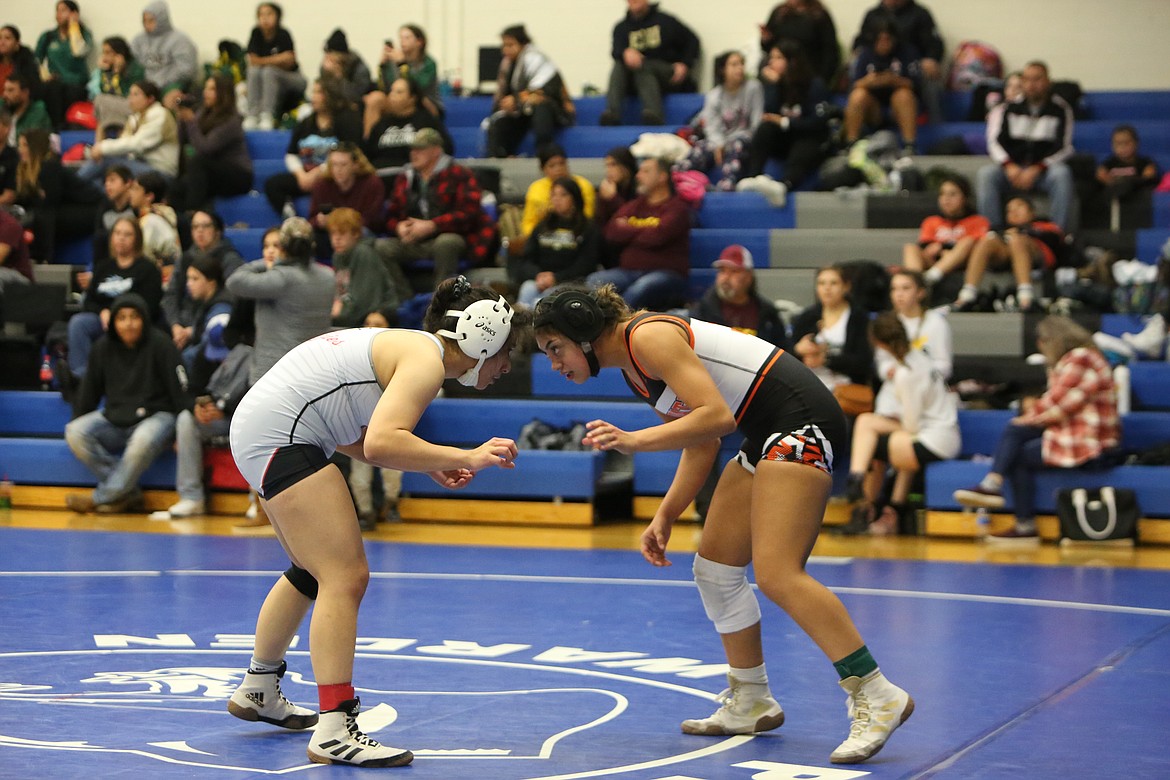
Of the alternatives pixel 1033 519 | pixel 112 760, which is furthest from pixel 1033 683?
pixel 1033 519

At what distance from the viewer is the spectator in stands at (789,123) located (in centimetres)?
1323

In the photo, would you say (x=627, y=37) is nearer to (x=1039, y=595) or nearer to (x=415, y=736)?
(x=1039, y=595)

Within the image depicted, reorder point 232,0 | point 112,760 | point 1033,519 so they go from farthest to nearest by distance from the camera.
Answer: point 232,0 → point 1033,519 → point 112,760

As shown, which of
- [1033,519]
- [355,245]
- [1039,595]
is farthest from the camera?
[355,245]

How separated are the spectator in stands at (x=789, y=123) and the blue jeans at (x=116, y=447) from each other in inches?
199

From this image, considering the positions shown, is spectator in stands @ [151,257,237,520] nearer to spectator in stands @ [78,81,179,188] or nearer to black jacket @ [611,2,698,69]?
spectator in stands @ [78,81,179,188]

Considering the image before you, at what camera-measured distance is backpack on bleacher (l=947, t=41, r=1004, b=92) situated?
14.2 m

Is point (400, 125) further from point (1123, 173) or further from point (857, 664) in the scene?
point (857, 664)

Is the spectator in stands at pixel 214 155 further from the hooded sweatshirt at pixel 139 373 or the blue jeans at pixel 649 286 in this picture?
the blue jeans at pixel 649 286

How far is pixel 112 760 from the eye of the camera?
4555mm

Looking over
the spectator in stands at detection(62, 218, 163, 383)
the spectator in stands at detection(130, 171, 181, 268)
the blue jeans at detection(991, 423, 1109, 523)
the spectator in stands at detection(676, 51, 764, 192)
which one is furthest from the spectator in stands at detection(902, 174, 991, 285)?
the spectator in stands at detection(130, 171, 181, 268)

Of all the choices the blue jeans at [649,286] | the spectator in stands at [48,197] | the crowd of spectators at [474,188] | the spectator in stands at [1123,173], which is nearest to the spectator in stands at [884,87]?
the crowd of spectators at [474,188]

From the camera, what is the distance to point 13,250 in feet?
42.0

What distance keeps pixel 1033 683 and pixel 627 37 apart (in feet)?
32.5
